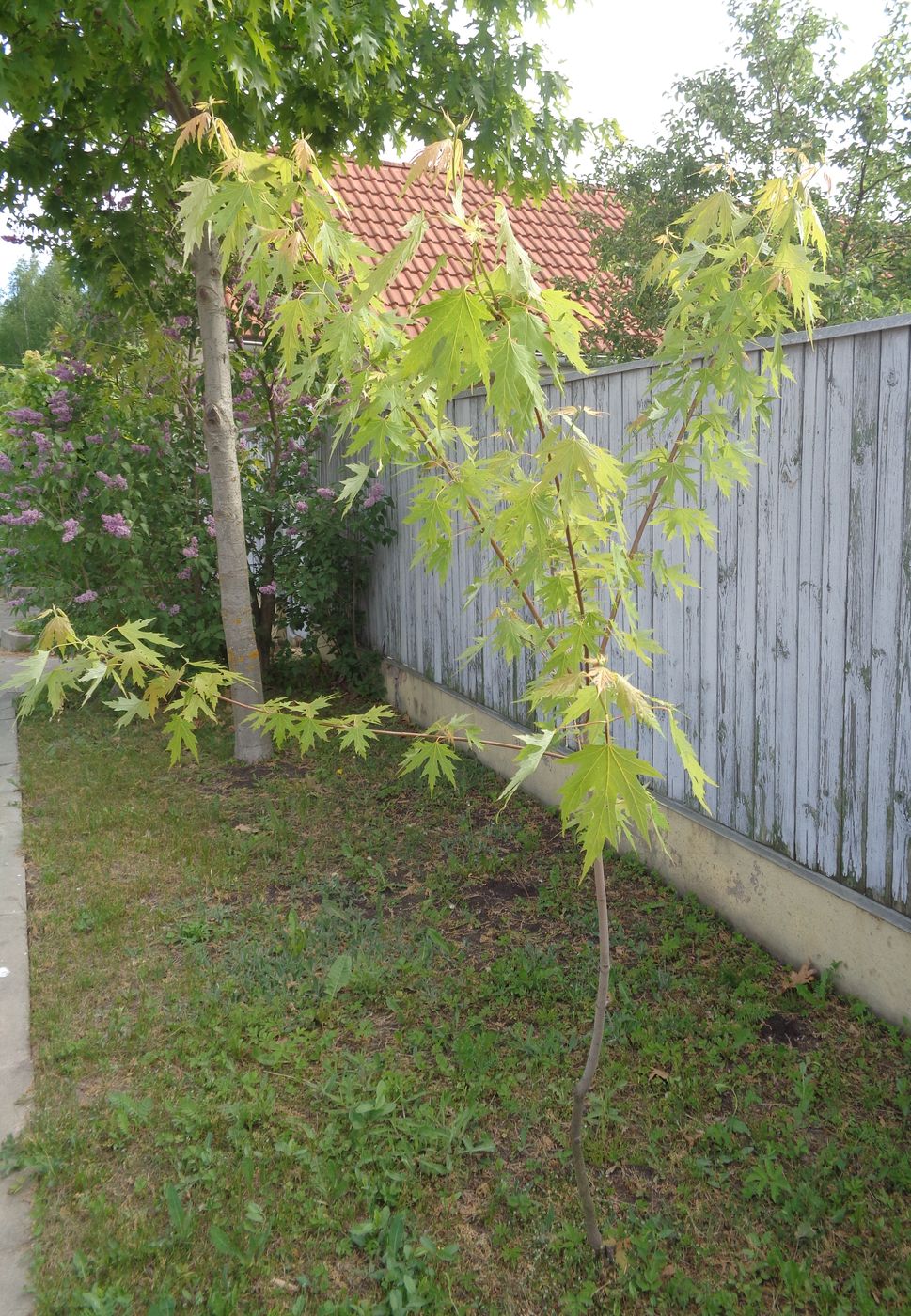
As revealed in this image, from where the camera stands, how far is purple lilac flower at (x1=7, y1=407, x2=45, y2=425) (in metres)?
7.58

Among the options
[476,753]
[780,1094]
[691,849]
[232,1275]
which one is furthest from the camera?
[476,753]

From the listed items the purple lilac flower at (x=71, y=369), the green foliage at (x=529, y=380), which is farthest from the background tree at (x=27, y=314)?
the green foliage at (x=529, y=380)

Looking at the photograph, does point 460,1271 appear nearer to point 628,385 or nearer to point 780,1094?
point 780,1094

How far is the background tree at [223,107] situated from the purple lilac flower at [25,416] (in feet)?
4.12

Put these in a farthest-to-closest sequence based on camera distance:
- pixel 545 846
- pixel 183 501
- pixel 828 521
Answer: pixel 183 501, pixel 545 846, pixel 828 521

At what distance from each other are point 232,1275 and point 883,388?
3091 millimetres

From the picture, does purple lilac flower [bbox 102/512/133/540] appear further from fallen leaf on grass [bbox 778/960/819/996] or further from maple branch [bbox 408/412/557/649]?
fallen leaf on grass [bbox 778/960/819/996]

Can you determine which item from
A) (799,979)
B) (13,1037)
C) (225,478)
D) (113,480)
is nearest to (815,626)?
(799,979)

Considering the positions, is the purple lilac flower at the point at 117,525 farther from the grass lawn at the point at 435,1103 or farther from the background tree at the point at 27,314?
the background tree at the point at 27,314

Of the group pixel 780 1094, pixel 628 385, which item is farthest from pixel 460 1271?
pixel 628 385

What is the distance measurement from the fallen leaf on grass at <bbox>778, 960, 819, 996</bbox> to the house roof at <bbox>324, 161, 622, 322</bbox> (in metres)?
6.85

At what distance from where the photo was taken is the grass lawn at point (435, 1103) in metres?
2.48

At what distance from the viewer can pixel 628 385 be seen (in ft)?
14.5

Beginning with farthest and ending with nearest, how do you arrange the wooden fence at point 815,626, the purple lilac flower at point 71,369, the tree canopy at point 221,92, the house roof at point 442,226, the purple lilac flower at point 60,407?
the house roof at point 442,226
the purple lilac flower at point 71,369
the purple lilac flower at point 60,407
the tree canopy at point 221,92
the wooden fence at point 815,626
